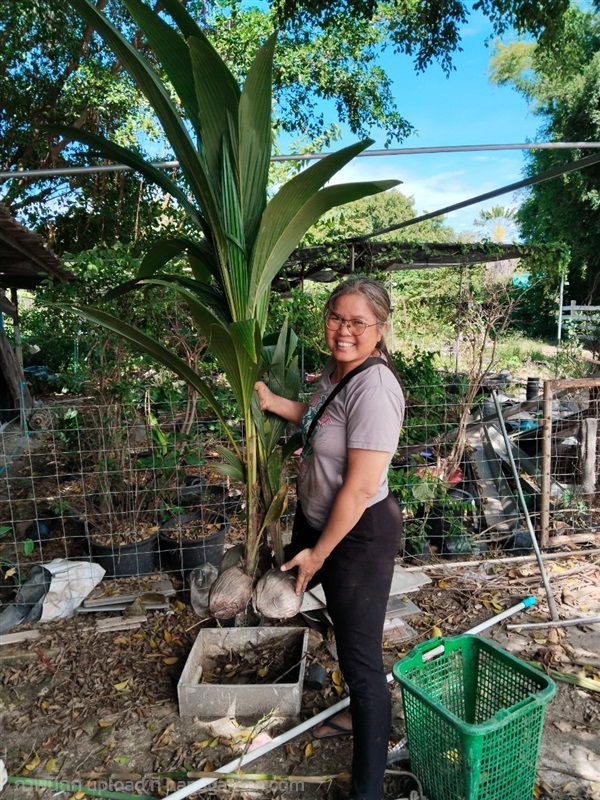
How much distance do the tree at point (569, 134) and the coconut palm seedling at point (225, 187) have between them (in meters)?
12.9

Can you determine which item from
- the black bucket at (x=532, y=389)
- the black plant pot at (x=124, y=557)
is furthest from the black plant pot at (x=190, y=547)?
the black bucket at (x=532, y=389)

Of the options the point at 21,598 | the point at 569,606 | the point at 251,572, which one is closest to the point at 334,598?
the point at 251,572

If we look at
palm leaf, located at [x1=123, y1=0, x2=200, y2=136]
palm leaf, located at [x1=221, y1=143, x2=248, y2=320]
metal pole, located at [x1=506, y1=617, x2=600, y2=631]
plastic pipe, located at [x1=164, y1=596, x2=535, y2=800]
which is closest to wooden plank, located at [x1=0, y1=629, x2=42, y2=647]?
plastic pipe, located at [x1=164, y1=596, x2=535, y2=800]

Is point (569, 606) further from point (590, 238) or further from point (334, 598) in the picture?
point (590, 238)

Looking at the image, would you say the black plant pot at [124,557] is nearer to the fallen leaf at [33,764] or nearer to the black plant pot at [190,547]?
A: the black plant pot at [190,547]

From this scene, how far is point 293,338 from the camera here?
2.15 meters

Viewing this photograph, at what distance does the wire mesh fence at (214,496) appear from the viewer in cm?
330

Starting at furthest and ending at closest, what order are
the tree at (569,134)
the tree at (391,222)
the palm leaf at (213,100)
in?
the tree at (569,134), the tree at (391,222), the palm leaf at (213,100)

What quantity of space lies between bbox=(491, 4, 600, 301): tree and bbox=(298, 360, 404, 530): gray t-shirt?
509 inches

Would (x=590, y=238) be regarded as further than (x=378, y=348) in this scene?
Yes

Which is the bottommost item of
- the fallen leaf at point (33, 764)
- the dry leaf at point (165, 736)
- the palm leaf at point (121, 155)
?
the fallen leaf at point (33, 764)

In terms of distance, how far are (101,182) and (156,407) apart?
7281 millimetres

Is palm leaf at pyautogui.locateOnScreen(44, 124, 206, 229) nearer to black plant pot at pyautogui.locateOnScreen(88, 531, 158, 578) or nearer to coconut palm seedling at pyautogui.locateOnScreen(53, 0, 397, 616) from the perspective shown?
coconut palm seedling at pyautogui.locateOnScreen(53, 0, 397, 616)

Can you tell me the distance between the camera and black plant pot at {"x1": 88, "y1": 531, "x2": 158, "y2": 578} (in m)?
3.20
